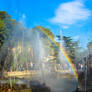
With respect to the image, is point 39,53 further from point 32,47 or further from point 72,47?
point 72,47

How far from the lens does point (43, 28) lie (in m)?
39.1

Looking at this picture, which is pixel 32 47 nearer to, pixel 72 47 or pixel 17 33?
pixel 17 33

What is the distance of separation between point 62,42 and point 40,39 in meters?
4.03

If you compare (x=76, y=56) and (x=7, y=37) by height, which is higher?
(x=7, y=37)

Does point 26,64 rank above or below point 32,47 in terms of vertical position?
below

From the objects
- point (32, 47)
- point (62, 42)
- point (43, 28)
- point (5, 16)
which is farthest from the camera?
point (43, 28)

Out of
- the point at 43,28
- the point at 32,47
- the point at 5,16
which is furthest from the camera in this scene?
the point at 43,28

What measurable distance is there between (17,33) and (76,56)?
35.9ft

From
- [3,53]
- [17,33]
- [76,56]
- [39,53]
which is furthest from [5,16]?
[76,56]

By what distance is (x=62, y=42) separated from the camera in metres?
32.9

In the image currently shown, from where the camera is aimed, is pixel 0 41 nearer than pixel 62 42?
Yes

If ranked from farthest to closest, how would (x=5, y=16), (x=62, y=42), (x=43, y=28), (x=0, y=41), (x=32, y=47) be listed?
(x=43, y=28) → (x=62, y=42) → (x=32, y=47) → (x=5, y=16) → (x=0, y=41)

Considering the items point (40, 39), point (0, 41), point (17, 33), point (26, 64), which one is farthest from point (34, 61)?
point (0, 41)

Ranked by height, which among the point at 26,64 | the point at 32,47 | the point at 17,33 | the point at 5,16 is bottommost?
the point at 26,64
